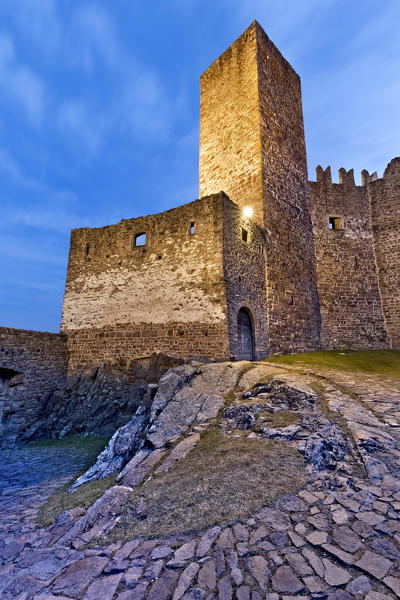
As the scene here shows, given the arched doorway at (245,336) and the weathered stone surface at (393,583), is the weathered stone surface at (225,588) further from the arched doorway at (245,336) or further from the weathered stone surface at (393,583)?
the arched doorway at (245,336)

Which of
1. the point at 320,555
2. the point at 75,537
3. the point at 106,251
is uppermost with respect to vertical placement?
the point at 106,251

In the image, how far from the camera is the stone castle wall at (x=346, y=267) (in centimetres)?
1725

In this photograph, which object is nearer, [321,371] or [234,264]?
[321,371]

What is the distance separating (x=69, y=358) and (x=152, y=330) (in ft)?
15.2

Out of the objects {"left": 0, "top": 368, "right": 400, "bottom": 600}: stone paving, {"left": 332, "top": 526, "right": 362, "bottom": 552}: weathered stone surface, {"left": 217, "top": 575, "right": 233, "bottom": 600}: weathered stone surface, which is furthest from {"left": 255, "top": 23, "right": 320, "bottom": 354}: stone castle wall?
{"left": 217, "top": 575, "right": 233, "bottom": 600}: weathered stone surface

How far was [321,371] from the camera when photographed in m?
9.36

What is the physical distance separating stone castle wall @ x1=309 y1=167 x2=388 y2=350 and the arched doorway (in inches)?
234

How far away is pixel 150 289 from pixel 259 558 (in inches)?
422

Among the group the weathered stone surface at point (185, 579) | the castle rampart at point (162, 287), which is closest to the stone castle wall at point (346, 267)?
the castle rampart at point (162, 287)

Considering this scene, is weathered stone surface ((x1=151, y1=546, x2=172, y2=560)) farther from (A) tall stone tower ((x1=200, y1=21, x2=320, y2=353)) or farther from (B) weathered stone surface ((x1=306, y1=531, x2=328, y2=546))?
(A) tall stone tower ((x1=200, y1=21, x2=320, y2=353))

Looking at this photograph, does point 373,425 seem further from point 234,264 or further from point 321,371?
point 234,264

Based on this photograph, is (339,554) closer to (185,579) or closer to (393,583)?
(393,583)

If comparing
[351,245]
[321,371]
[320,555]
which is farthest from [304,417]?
[351,245]

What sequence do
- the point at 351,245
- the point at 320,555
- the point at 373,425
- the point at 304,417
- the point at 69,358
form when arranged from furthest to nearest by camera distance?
the point at 351,245, the point at 69,358, the point at 304,417, the point at 373,425, the point at 320,555
